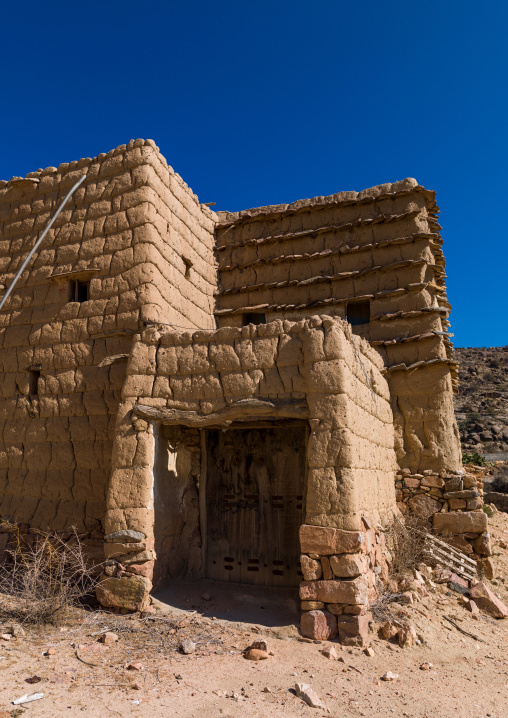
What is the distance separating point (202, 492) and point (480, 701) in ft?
15.2

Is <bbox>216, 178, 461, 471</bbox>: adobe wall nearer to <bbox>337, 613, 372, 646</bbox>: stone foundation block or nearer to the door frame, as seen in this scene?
the door frame

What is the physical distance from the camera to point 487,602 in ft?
23.6

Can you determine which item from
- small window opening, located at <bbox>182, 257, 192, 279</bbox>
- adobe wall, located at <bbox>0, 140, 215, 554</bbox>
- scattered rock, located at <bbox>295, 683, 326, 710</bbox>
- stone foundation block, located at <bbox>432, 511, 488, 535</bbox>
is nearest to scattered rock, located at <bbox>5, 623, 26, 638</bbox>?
adobe wall, located at <bbox>0, 140, 215, 554</bbox>

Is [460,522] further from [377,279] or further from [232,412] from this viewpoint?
[232,412]

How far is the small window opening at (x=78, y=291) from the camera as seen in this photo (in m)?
8.62

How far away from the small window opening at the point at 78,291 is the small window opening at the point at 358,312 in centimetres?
487

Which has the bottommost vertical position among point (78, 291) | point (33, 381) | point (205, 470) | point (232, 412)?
point (205, 470)

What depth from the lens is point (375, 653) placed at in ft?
17.7

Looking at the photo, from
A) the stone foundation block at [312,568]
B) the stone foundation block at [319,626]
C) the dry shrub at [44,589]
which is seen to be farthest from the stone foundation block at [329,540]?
the dry shrub at [44,589]

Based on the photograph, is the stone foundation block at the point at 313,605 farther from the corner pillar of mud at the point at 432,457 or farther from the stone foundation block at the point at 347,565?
the corner pillar of mud at the point at 432,457

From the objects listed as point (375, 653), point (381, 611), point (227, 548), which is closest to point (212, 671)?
point (375, 653)

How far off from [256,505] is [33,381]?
414 cm

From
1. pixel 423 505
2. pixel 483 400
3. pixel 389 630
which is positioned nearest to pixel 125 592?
pixel 389 630

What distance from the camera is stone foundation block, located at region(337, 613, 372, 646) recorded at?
5488 millimetres
